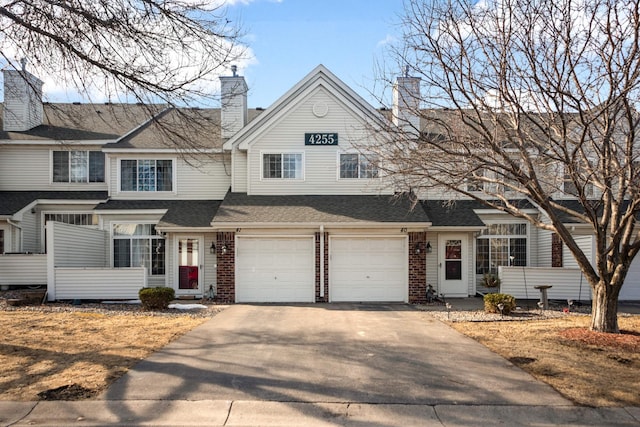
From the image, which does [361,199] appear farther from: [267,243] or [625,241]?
[625,241]

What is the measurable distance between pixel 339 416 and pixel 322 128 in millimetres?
12883

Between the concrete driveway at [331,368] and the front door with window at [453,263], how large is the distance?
19.2 ft

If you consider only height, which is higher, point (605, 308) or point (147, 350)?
point (605, 308)

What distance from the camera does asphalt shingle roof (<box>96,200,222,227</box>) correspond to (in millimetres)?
16906

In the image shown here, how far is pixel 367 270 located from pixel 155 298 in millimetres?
6451

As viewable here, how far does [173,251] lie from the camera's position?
17.8 m

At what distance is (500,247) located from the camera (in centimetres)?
1898

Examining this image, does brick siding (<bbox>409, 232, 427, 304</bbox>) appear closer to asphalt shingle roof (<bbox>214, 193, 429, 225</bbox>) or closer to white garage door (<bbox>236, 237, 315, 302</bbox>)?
asphalt shingle roof (<bbox>214, 193, 429, 225</bbox>)

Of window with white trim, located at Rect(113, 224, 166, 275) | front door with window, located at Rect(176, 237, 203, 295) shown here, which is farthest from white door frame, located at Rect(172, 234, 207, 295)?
window with white trim, located at Rect(113, 224, 166, 275)

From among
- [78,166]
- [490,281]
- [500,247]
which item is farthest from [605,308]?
[78,166]

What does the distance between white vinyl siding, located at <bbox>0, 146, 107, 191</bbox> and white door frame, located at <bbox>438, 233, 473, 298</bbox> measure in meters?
12.5

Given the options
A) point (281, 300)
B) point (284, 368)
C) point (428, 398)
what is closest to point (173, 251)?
point (281, 300)

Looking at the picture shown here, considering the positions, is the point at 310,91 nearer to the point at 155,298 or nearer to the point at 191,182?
the point at 191,182

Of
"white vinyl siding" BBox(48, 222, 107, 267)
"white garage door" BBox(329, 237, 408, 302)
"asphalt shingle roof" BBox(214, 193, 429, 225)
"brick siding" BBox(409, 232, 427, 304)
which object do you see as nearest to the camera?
"white vinyl siding" BBox(48, 222, 107, 267)
